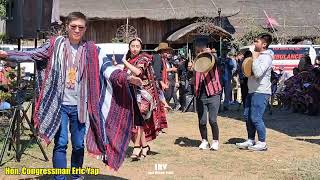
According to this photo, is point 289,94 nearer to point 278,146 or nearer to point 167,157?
point 278,146

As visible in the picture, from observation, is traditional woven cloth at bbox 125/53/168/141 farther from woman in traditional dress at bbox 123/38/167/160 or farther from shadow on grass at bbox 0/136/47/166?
shadow on grass at bbox 0/136/47/166

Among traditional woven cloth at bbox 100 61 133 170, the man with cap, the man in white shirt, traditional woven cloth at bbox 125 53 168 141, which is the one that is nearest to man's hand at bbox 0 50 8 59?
traditional woven cloth at bbox 100 61 133 170

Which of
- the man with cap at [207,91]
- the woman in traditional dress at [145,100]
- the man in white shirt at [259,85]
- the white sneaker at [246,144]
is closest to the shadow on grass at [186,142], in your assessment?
the man with cap at [207,91]

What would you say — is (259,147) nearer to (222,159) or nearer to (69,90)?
(222,159)

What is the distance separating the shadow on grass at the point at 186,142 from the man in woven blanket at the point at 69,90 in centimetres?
351

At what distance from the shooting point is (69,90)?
202 inches

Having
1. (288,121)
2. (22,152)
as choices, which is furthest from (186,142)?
(288,121)

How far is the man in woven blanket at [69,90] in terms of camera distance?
5.07 m

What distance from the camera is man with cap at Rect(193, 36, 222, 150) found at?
25.7 feet

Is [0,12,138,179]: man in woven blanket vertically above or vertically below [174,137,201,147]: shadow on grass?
above

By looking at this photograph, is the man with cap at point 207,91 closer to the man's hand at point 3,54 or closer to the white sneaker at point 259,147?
the white sneaker at point 259,147

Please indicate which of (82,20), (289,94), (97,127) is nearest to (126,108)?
(97,127)

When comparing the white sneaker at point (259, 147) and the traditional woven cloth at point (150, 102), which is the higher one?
the traditional woven cloth at point (150, 102)

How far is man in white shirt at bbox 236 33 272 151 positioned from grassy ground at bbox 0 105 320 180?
0.37 meters
